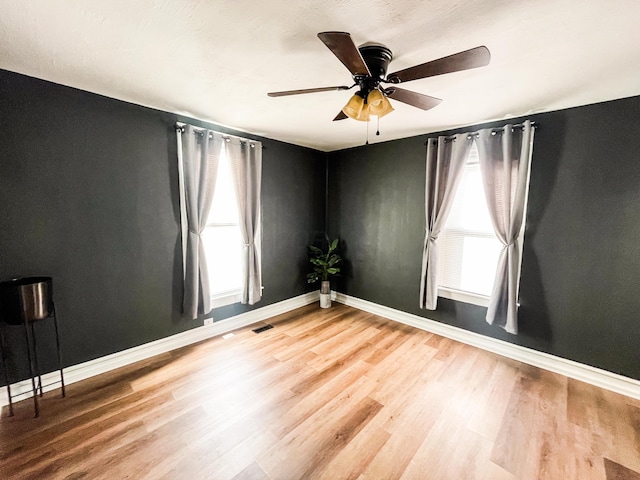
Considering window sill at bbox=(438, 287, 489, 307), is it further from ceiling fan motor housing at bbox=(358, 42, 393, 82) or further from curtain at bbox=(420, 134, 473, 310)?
ceiling fan motor housing at bbox=(358, 42, 393, 82)

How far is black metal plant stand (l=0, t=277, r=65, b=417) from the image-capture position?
5.78 feet

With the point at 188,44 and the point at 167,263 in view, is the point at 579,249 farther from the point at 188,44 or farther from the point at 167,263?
the point at 167,263

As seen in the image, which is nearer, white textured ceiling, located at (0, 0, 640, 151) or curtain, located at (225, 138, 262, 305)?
white textured ceiling, located at (0, 0, 640, 151)

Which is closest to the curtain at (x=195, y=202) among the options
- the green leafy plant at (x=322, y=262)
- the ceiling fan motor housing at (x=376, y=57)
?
the green leafy plant at (x=322, y=262)

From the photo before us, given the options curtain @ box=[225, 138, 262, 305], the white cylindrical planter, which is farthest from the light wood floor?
the white cylindrical planter

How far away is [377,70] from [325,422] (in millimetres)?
2367

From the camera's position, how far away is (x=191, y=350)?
2.76 meters

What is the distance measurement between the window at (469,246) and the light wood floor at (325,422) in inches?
28.7

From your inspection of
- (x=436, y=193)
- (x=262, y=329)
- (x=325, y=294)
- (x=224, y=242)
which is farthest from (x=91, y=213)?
(x=436, y=193)

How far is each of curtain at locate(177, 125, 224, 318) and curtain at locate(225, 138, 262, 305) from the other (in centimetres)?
36

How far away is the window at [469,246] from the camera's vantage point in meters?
2.84

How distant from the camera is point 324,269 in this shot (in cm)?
398

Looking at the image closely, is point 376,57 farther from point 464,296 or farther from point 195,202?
point 464,296

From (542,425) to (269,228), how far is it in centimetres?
328
